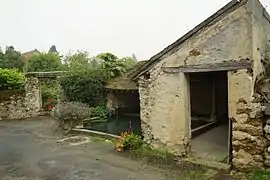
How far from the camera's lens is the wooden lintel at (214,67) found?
8586 mm

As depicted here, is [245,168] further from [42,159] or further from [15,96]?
[15,96]

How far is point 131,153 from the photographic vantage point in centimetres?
1089

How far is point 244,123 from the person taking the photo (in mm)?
8641

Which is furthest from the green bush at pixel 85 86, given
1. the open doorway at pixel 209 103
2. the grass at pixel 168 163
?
the grass at pixel 168 163

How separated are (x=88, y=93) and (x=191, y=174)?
1216 cm

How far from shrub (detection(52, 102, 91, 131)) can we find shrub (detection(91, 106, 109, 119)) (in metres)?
3.18

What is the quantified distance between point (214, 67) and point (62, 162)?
606 cm

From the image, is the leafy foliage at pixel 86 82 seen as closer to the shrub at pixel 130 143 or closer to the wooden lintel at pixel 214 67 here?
the shrub at pixel 130 143

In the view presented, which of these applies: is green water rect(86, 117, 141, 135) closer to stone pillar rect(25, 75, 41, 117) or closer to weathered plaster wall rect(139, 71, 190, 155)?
weathered plaster wall rect(139, 71, 190, 155)

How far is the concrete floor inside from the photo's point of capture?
33.3 ft

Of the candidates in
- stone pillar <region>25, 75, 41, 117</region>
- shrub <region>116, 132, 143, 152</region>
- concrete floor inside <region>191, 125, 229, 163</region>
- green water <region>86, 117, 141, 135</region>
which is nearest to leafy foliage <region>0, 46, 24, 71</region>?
stone pillar <region>25, 75, 41, 117</region>

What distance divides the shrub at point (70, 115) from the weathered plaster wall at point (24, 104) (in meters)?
6.49

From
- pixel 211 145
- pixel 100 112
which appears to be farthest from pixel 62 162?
pixel 100 112

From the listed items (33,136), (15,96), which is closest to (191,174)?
(33,136)
